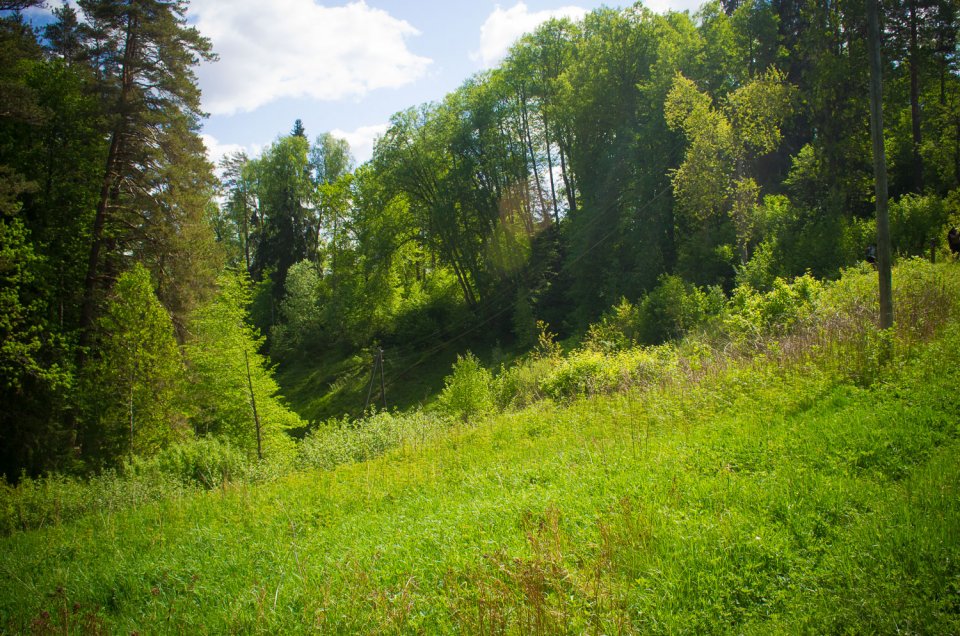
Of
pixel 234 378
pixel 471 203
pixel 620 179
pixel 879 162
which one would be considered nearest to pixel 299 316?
pixel 471 203

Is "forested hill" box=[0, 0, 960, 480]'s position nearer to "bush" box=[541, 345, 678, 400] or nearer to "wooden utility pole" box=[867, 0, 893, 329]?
"bush" box=[541, 345, 678, 400]

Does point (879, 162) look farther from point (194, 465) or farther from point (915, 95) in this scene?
point (915, 95)

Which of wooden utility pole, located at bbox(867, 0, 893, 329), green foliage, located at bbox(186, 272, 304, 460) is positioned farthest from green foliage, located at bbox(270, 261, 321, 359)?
wooden utility pole, located at bbox(867, 0, 893, 329)

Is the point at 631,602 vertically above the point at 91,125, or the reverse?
the point at 91,125

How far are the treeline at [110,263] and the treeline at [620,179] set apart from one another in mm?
16615

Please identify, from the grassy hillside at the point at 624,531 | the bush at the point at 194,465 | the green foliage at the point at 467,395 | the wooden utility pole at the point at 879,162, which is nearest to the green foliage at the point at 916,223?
the grassy hillside at the point at 624,531

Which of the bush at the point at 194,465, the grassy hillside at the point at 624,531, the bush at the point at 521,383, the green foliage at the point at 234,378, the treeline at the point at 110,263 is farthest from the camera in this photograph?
the green foliage at the point at 234,378

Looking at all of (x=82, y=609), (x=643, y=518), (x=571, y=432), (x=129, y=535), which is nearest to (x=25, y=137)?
(x=129, y=535)

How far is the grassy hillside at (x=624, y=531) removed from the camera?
3.45 m

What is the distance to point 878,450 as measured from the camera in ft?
16.1

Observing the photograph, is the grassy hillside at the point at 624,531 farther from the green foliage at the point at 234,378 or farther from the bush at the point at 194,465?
the green foliage at the point at 234,378

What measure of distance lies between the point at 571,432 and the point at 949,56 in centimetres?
3215

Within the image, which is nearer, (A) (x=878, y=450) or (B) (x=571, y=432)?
(A) (x=878, y=450)

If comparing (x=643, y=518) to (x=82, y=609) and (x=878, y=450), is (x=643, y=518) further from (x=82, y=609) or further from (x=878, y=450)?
(x=82, y=609)
